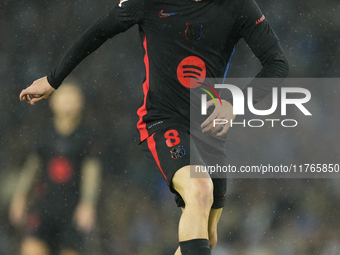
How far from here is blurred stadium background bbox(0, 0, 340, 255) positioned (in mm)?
3939

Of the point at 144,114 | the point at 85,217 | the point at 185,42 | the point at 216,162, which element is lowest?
the point at 85,217

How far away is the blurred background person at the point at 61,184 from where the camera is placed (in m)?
3.98

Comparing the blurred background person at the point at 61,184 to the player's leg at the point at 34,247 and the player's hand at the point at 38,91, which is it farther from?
the player's hand at the point at 38,91

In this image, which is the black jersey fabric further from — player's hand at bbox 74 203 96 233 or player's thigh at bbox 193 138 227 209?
player's hand at bbox 74 203 96 233

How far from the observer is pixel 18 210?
4059 millimetres

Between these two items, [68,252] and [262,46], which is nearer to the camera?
[262,46]

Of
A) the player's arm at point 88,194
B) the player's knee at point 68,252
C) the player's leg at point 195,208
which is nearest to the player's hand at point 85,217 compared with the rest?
the player's arm at point 88,194

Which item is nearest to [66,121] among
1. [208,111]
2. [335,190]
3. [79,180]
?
[79,180]

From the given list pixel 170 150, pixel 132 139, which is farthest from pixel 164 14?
pixel 132 139

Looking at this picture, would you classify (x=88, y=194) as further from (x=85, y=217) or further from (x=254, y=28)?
(x=254, y=28)

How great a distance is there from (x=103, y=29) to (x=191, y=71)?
521mm

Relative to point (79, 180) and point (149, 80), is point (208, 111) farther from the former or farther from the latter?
point (79, 180)

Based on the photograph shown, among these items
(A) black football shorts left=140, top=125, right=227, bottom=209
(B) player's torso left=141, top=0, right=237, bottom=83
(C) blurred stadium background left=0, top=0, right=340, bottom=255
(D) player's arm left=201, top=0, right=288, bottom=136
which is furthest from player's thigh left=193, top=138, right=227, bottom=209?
(C) blurred stadium background left=0, top=0, right=340, bottom=255

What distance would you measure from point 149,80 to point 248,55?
1.97 m
